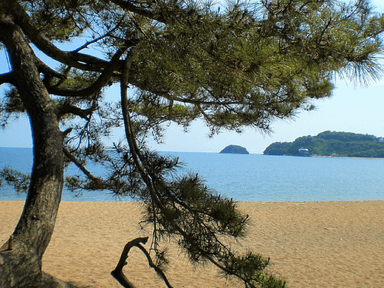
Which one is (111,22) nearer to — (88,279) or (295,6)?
(295,6)

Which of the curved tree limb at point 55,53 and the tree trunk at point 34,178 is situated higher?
the curved tree limb at point 55,53

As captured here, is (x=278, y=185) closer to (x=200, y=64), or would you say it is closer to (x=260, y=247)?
(x=260, y=247)

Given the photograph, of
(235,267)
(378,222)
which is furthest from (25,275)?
(378,222)

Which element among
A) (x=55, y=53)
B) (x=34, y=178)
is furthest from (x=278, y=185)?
(x=34, y=178)

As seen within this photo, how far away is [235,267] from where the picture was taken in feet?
6.28

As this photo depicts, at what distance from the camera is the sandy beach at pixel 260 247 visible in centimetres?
383

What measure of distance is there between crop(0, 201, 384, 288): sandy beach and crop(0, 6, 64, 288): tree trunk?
168cm

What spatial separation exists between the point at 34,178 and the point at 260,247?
4573mm

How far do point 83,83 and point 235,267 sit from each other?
2474 mm

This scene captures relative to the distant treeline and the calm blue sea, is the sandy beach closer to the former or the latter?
the calm blue sea

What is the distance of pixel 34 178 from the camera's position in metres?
1.67

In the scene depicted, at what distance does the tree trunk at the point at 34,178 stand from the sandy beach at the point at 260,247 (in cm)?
168

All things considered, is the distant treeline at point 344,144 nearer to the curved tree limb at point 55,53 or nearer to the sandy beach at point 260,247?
the sandy beach at point 260,247

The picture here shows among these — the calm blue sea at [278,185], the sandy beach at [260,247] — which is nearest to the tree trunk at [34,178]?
the calm blue sea at [278,185]
